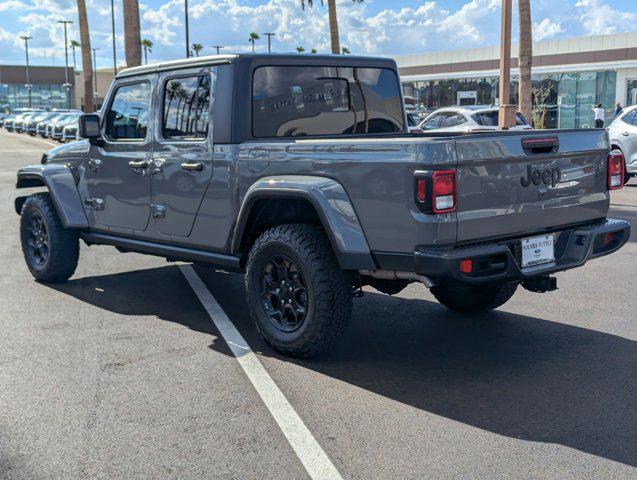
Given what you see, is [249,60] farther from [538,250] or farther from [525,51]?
[525,51]

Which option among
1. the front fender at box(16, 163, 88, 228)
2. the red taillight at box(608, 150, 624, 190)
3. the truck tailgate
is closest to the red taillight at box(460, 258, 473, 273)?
the truck tailgate

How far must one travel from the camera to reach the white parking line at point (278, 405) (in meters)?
3.69

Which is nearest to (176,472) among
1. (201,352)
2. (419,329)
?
(201,352)

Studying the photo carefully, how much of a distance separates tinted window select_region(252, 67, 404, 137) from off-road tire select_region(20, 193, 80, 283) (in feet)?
9.11

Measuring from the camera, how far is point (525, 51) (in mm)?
22734

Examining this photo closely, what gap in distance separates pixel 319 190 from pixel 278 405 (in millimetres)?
1298

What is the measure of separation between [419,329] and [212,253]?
1.64 meters

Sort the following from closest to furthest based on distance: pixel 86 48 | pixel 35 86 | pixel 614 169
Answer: pixel 614 169 < pixel 86 48 < pixel 35 86

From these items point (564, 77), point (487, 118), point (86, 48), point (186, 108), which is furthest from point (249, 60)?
point (86, 48)

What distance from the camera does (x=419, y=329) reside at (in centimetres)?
608

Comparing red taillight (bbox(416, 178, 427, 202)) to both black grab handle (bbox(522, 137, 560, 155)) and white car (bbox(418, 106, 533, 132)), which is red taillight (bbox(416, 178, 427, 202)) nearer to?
black grab handle (bbox(522, 137, 560, 155))

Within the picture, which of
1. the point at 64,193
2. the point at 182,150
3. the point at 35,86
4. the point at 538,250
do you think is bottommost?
the point at 538,250

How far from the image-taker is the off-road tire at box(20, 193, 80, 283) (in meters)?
7.57

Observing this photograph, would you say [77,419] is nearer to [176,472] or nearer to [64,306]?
[176,472]
